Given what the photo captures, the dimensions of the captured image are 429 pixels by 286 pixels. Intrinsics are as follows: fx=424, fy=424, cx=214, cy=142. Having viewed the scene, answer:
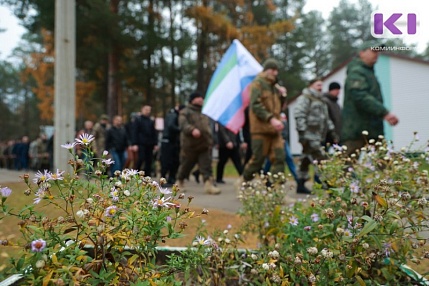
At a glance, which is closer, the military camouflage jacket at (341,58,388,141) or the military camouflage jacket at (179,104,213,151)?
the military camouflage jacket at (341,58,388,141)

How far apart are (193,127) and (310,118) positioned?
175 cm

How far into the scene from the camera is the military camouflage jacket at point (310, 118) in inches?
236

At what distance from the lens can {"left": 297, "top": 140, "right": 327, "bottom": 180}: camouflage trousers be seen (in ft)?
19.4

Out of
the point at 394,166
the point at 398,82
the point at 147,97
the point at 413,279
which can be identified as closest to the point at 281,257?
the point at 413,279

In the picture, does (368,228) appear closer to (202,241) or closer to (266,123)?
(202,241)

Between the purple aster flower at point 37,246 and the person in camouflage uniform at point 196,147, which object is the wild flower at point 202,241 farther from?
the person in camouflage uniform at point 196,147

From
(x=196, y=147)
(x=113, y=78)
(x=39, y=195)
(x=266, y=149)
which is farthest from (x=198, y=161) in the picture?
(x=113, y=78)

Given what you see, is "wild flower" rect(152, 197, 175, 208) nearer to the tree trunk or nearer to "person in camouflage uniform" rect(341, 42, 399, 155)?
"person in camouflage uniform" rect(341, 42, 399, 155)

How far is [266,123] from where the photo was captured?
17.1 ft

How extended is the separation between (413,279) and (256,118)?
364 cm

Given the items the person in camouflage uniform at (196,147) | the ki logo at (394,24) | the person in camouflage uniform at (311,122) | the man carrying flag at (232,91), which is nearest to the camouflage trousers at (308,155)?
the person in camouflage uniform at (311,122)

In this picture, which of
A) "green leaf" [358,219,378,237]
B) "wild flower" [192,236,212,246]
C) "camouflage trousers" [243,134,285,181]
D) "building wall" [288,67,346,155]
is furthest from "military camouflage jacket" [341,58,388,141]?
"building wall" [288,67,346,155]

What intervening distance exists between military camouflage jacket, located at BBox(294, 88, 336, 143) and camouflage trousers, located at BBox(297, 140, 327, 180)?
0.08m

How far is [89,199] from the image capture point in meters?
1.19
